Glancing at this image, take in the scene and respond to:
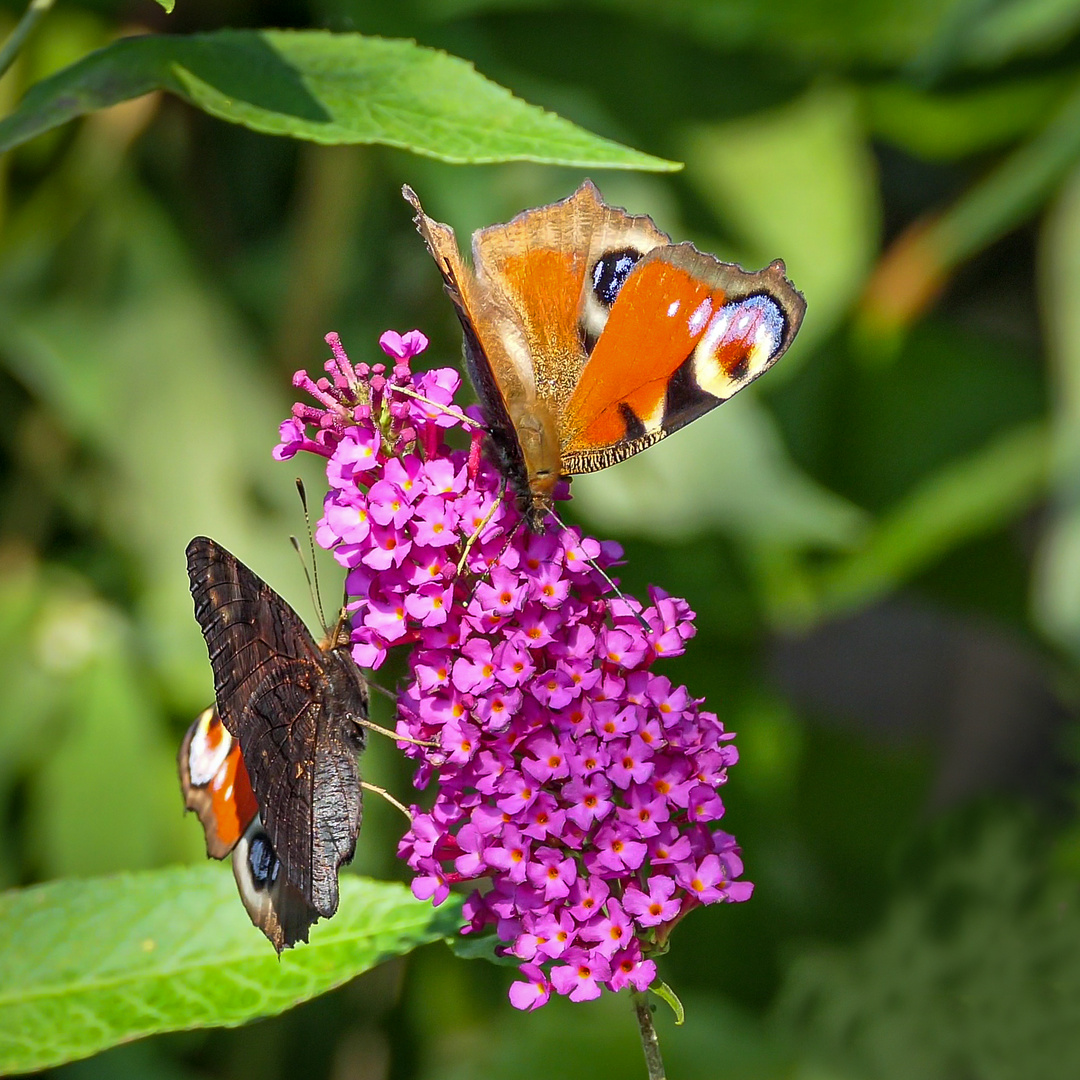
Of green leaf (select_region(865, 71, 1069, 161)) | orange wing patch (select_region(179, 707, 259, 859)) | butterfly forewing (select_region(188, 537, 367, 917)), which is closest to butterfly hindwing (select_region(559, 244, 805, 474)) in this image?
butterfly forewing (select_region(188, 537, 367, 917))

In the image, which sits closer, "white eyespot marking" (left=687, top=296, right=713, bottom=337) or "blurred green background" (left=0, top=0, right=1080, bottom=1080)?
"white eyespot marking" (left=687, top=296, right=713, bottom=337)

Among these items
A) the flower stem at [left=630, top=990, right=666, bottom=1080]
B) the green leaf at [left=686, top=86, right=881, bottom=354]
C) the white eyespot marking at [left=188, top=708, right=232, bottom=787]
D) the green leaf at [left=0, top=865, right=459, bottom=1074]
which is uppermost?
the green leaf at [left=686, top=86, right=881, bottom=354]

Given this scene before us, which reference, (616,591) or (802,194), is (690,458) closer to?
(802,194)

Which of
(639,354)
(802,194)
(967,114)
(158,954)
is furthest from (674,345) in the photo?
(967,114)

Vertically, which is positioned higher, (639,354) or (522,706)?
(639,354)

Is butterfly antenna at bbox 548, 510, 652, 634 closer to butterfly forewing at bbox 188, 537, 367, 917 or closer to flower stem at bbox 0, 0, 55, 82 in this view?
butterfly forewing at bbox 188, 537, 367, 917

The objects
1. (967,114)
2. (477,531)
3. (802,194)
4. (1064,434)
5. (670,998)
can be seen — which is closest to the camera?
(670,998)

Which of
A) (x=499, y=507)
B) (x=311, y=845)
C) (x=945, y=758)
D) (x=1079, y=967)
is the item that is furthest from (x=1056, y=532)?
(x=311, y=845)
